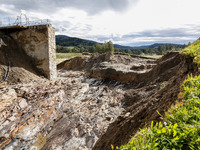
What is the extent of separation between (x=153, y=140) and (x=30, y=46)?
664 inches

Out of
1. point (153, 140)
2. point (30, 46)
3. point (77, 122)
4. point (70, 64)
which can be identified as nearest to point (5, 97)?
point (77, 122)

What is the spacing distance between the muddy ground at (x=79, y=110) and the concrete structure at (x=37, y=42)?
2179mm

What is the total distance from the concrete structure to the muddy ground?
85.8 inches

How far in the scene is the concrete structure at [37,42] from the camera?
47.5 ft

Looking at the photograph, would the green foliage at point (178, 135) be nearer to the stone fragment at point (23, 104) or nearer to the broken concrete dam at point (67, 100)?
the broken concrete dam at point (67, 100)

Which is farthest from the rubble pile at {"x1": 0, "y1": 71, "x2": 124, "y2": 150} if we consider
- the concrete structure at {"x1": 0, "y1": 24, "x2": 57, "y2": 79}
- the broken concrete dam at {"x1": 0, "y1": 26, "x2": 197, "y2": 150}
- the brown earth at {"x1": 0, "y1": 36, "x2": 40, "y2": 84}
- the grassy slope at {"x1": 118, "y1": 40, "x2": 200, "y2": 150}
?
the grassy slope at {"x1": 118, "y1": 40, "x2": 200, "y2": 150}

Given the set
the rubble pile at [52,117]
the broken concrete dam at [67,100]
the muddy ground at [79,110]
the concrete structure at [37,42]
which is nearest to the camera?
the muddy ground at [79,110]

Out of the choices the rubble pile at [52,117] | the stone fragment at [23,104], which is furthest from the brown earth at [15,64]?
the stone fragment at [23,104]

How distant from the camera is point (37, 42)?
48.7 ft

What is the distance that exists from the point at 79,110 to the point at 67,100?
204cm

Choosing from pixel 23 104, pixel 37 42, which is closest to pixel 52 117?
pixel 23 104

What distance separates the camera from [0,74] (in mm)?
11625

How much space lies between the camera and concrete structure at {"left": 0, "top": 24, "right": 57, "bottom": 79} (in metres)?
14.5

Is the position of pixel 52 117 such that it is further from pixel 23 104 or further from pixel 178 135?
pixel 178 135
